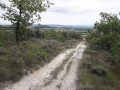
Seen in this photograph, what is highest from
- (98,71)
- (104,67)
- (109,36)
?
(109,36)

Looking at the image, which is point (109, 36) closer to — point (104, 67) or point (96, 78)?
point (104, 67)

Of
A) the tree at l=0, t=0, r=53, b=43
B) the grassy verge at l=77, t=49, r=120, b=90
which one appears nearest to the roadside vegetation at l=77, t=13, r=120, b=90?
the grassy verge at l=77, t=49, r=120, b=90

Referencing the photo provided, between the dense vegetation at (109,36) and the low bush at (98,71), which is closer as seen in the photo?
the low bush at (98,71)

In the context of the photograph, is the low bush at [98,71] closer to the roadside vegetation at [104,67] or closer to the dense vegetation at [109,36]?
the roadside vegetation at [104,67]

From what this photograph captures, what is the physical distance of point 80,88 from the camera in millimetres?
5914

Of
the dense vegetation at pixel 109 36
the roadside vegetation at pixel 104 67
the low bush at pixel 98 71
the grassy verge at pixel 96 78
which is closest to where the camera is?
the grassy verge at pixel 96 78

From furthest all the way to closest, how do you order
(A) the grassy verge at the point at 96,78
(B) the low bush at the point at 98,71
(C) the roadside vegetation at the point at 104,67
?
(B) the low bush at the point at 98,71 → (C) the roadside vegetation at the point at 104,67 → (A) the grassy verge at the point at 96,78

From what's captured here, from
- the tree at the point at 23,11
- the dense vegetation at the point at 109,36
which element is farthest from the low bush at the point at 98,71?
the tree at the point at 23,11

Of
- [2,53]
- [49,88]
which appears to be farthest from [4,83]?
[2,53]

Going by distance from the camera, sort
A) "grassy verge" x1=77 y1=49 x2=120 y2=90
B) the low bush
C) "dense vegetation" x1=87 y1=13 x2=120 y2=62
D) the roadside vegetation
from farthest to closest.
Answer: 1. "dense vegetation" x1=87 y1=13 x2=120 y2=62
2. the low bush
3. the roadside vegetation
4. "grassy verge" x1=77 y1=49 x2=120 y2=90

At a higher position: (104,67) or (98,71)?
(98,71)

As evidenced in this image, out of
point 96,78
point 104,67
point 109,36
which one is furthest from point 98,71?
point 109,36

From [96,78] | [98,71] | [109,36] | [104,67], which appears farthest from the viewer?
[109,36]

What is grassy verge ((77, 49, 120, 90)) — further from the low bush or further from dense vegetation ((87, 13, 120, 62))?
dense vegetation ((87, 13, 120, 62))
